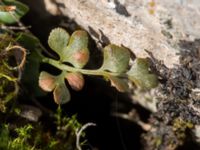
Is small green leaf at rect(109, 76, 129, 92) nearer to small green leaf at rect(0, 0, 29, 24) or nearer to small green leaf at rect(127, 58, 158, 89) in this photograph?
small green leaf at rect(127, 58, 158, 89)

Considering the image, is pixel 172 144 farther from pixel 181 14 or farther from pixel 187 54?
pixel 181 14

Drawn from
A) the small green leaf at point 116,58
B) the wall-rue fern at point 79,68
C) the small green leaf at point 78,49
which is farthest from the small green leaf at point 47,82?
the small green leaf at point 116,58

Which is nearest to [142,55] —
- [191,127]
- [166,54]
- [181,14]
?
[166,54]

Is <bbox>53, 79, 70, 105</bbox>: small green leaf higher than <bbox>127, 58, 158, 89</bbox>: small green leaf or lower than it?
lower

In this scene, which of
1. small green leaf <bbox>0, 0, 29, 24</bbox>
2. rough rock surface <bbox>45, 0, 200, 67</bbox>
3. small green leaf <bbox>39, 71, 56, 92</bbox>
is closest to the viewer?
rough rock surface <bbox>45, 0, 200, 67</bbox>

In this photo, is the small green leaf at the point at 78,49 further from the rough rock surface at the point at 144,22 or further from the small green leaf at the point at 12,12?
the small green leaf at the point at 12,12

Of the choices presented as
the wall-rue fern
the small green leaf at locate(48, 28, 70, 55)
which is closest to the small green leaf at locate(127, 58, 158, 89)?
the wall-rue fern

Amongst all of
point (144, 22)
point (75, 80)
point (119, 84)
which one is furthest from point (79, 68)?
point (144, 22)

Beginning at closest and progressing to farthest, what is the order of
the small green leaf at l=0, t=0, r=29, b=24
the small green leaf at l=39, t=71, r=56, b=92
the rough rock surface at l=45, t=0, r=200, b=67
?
the rough rock surface at l=45, t=0, r=200, b=67 → the small green leaf at l=39, t=71, r=56, b=92 → the small green leaf at l=0, t=0, r=29, b=24
